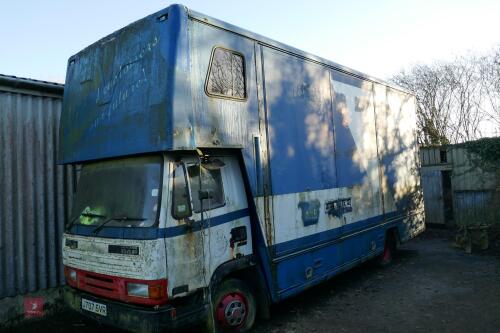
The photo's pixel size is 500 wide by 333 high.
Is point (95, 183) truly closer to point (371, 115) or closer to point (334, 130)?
point (334, 130)

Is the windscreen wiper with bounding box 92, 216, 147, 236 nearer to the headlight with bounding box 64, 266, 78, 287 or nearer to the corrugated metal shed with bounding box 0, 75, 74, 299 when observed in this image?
the headlight with bounding box 64, 266, 78, 287

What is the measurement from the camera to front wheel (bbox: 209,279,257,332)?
4.61m

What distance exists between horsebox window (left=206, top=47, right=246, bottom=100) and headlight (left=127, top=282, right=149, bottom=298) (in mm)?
2250

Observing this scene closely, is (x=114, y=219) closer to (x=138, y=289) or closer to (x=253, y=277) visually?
(x=138, y=289)

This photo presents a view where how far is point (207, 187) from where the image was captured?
15.2 feet

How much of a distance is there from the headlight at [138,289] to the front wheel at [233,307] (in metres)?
0.88

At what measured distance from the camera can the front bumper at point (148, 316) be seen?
3896 mm

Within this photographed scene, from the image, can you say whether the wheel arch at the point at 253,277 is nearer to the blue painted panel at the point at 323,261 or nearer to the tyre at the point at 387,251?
the blue painted panel at the point at 323,261

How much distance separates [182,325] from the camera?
160 inches

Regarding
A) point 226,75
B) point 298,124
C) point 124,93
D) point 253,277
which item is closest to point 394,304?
point 253,277

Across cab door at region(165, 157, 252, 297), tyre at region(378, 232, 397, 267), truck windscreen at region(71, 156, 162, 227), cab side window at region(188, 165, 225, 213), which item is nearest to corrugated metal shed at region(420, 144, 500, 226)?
tyre at region(378, 232, 397, 267)

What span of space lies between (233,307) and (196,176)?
1695mm

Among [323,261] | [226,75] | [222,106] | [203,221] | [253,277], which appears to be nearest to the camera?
[203,221]

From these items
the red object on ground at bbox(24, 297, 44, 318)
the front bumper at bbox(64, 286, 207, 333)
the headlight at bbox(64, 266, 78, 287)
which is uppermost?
the headlight at bbox(64, 266, 78, 287)
